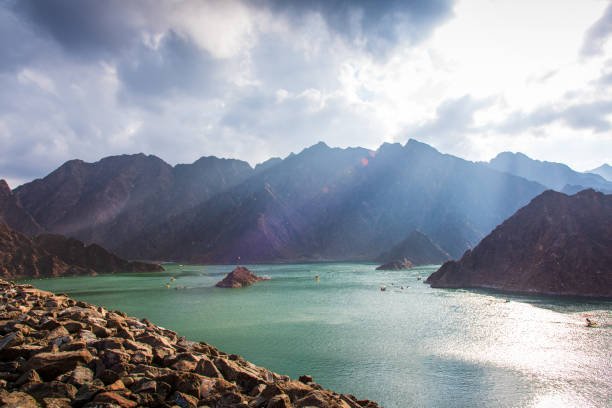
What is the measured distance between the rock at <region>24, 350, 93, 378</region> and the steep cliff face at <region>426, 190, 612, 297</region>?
349 ft

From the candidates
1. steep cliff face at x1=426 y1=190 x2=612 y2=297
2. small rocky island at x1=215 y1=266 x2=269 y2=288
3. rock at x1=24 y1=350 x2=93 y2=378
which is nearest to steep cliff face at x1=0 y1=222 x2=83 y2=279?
small rocky island at x1=215 y1=266 x2=269 y2=288

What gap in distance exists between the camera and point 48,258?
167 metres

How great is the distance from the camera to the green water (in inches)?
1273

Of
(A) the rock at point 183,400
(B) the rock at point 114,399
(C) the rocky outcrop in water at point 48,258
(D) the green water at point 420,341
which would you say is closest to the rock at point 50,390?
(B) the rock at point 114,399

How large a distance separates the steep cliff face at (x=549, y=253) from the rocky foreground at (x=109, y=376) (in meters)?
100

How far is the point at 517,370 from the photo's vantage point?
124ft

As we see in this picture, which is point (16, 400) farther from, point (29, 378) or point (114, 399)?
point (114, 399)

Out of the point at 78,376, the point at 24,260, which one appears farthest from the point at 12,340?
the point at 24,260

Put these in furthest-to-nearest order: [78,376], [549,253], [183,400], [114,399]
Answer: [549,253] → [183,400] → [78,376] → [114,399]

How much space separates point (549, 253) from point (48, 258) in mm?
184179

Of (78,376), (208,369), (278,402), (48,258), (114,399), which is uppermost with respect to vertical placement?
(78,376)

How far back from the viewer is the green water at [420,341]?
3234 cm

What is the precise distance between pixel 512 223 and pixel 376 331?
89.3m

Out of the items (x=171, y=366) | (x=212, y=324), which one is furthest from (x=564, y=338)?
(x=171, y=366)
